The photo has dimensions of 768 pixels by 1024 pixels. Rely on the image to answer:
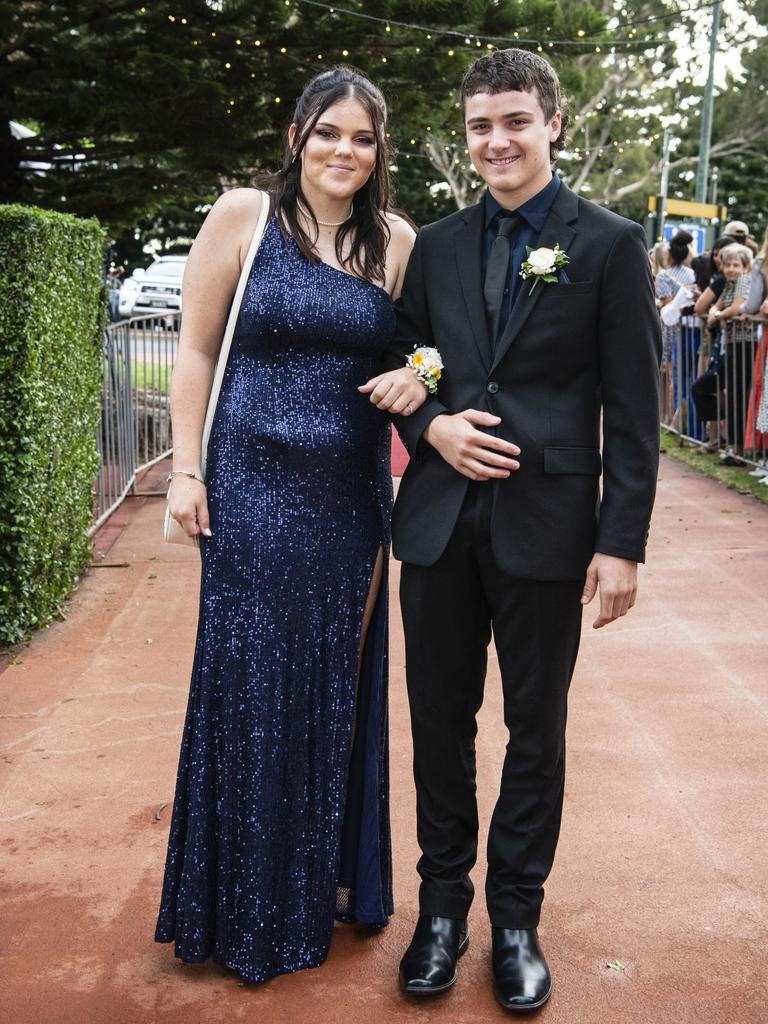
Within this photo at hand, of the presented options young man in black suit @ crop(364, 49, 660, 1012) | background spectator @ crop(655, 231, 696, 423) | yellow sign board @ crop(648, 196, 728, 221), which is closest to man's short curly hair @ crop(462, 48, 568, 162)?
young man in black suit @ crop(364, 49, 660, 1012)

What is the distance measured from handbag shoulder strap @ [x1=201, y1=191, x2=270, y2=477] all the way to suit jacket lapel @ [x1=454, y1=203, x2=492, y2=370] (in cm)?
49

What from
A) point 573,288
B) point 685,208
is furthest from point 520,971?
point 685,208

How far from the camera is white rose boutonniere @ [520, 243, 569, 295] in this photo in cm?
276

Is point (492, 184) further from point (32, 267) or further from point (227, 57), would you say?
point (227, 57)

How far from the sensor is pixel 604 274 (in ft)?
9.15

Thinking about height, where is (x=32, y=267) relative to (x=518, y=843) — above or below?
above

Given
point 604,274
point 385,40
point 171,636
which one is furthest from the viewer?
point 385,40

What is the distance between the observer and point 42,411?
19.3 ft

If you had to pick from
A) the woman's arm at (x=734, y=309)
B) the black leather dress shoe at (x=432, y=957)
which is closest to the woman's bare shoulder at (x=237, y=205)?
the black leather dress shoe at (x=432, y=957)

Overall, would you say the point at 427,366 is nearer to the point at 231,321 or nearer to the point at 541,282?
the point at 541,282

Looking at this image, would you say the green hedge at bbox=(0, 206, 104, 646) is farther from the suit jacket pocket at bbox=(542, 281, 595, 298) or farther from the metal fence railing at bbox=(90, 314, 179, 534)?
the suit jacket pocket at bbox=(542, 281, 595, 298)

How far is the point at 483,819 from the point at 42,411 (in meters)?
3.08

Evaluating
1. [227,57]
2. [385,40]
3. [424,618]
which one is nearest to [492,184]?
[424,618]

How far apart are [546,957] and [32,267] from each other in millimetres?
3992
